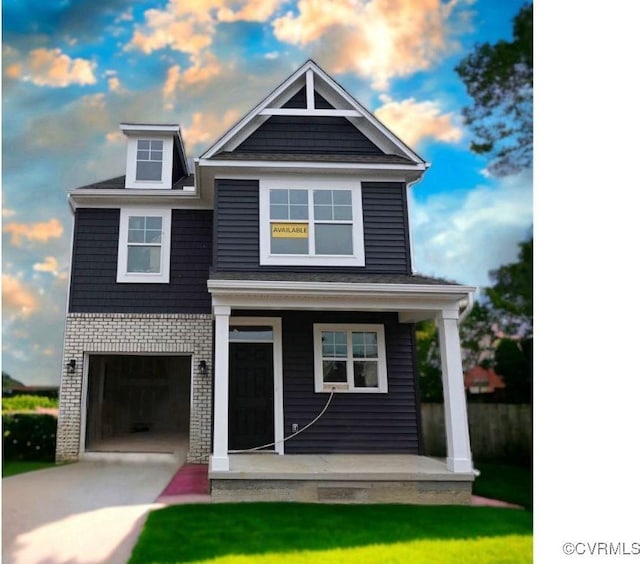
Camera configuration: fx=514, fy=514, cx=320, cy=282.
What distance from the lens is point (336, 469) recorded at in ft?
13.7

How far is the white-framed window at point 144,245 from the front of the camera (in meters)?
5.83

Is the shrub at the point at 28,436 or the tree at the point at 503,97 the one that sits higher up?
the tree at the point at 503,97

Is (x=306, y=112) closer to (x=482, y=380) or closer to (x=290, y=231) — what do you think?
(x=290, y=231)

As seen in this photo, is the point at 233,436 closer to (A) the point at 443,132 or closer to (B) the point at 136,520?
(B) the point at 136,520

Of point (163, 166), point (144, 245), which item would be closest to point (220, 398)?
point (144, 245)

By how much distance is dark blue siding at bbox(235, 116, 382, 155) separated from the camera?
5.46 metres

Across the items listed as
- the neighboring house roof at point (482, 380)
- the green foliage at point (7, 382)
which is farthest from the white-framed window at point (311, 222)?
the green foliage at point (7, 382)

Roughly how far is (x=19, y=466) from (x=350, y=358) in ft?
10.2

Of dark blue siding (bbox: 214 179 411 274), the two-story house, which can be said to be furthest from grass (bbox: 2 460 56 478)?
dark blue siding (bbox: 214 179 411 274)

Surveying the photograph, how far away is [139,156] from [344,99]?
8.28ft

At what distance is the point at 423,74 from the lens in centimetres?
449

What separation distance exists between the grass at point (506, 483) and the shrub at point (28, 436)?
3909 mm

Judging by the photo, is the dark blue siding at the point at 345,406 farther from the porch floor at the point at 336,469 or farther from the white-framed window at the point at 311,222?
the white-framed window at the point at 311,222
